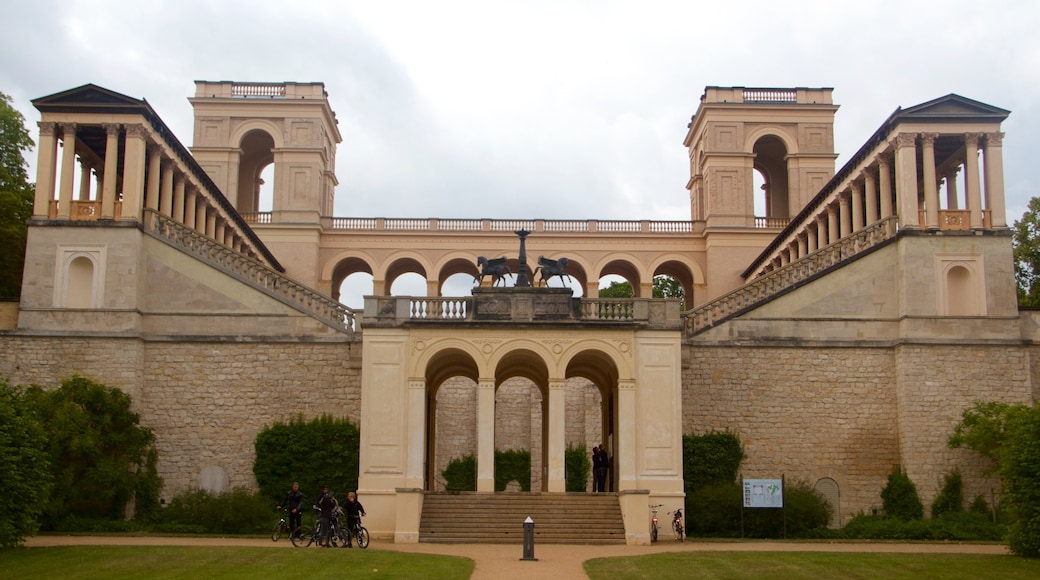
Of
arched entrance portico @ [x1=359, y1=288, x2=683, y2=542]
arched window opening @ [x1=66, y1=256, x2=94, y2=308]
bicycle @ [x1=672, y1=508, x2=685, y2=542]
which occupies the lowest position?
bicycle @ [x1=672, y1=508, x2=685, y2=542]

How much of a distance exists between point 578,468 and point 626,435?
47.7 ft

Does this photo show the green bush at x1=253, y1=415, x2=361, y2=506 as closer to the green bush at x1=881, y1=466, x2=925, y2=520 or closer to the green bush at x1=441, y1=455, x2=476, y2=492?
the green bush at x1=441, y1=455, x2=476, y2=492

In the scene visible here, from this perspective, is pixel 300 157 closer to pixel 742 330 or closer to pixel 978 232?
pixel 742 330

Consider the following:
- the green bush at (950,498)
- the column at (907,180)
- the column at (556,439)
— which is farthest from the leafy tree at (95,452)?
the column at (907,180)

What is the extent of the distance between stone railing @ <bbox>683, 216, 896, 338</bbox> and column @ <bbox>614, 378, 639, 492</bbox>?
5.46 metres

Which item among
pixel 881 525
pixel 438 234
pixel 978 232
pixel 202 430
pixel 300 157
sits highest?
pixel 300 157

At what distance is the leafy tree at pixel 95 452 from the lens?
32.0 metres

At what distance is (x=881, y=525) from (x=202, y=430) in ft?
71.1

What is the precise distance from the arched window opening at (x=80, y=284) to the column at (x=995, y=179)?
30.1 m

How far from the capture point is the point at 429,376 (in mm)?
35500

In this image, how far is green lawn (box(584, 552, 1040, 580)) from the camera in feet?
71.9

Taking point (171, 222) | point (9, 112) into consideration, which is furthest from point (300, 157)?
point (171, 222)

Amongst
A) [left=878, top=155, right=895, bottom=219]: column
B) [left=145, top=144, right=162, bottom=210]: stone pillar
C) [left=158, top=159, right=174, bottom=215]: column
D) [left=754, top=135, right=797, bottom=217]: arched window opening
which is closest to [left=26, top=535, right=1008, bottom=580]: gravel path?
[left=145, top=144, right=162, bottom=210]: stone pillar

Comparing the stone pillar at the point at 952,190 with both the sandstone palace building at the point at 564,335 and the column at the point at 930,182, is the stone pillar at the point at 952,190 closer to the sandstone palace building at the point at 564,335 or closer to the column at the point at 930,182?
the sandstone palace building at the point at 564,335
